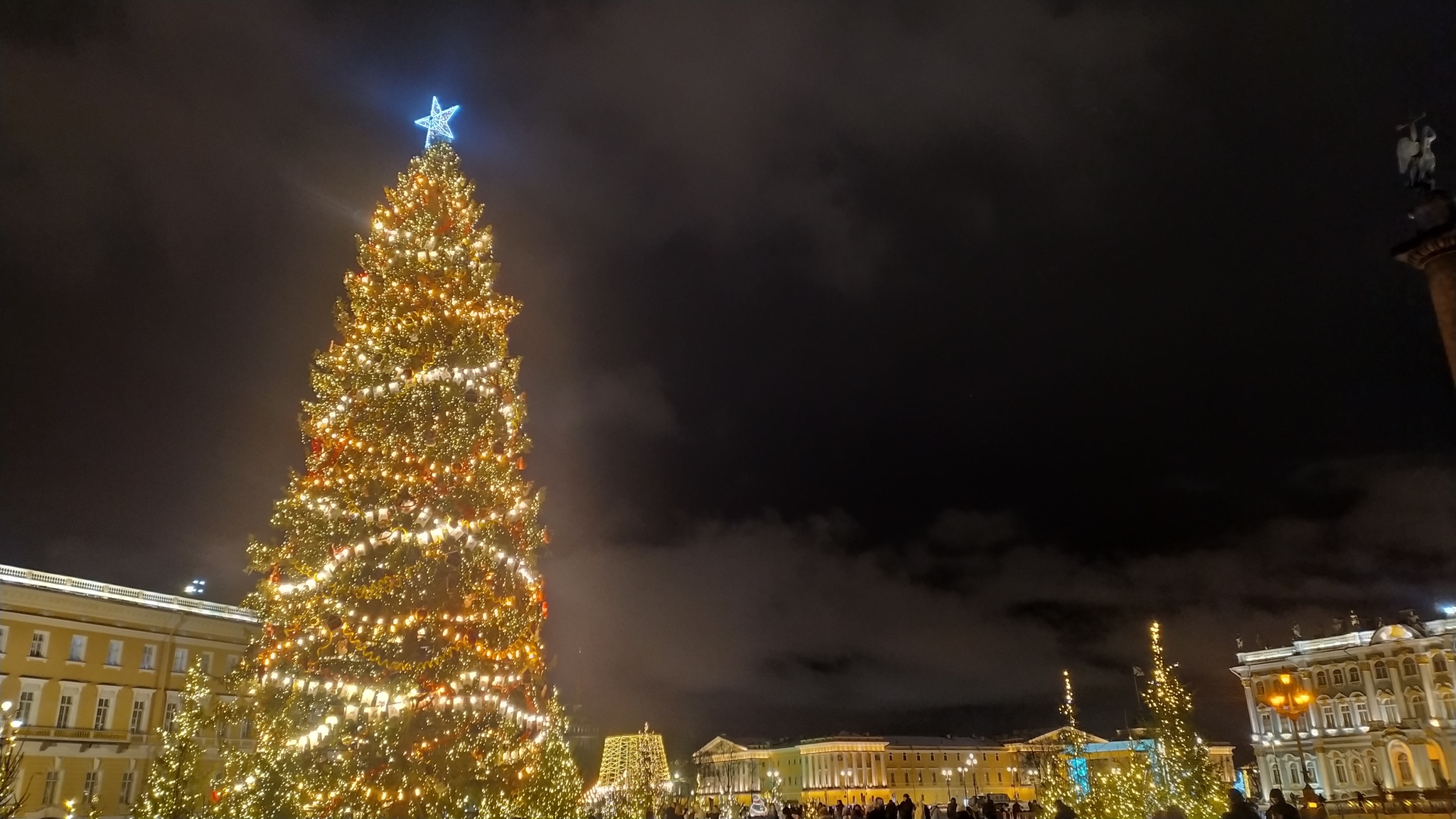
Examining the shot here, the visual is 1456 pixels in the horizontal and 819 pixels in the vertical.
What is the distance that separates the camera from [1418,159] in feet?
27.4

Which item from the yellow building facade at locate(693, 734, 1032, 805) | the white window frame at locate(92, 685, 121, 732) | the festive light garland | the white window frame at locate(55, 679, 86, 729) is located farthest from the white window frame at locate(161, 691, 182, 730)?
the yellow building facade at locate(693, 734, 1032, 805)

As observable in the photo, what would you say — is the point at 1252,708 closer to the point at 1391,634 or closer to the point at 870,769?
the point at 1391,634

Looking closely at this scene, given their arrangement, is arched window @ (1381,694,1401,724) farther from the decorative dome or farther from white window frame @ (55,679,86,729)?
white window frame @ (55,679,86,729)

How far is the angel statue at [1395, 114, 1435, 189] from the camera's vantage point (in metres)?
8.30

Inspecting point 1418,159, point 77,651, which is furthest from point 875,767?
point 1418,159

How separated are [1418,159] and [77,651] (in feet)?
153

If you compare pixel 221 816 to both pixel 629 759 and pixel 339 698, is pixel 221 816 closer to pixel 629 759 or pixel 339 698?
pixel 339 698

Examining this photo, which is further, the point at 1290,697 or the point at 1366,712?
the point at 1366,712

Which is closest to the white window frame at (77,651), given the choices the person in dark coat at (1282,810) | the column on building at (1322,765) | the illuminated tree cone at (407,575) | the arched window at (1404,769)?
the illuminated tree cone at (407,575)

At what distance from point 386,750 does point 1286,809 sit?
1417cm

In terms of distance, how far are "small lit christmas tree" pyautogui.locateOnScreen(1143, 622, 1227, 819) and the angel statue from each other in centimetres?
2104

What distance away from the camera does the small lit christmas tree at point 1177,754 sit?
25.3 metres

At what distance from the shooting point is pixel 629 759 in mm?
43562

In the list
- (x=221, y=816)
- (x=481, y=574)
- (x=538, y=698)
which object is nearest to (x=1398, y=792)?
(x=538, y=698)
